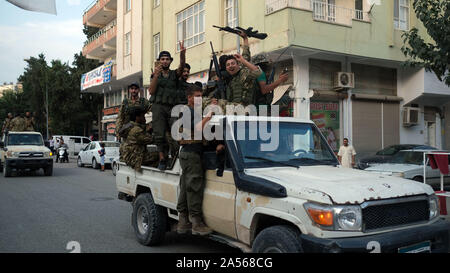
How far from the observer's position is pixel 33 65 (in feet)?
157

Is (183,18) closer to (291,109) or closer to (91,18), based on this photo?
(291,109)

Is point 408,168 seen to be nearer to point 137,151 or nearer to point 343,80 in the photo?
point 343,80

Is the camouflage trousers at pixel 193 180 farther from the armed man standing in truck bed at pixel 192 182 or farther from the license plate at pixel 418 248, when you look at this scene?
the license plate at pixel 418 248

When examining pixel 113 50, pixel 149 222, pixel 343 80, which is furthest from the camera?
pixel 113 50

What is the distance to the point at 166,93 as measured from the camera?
6227mm

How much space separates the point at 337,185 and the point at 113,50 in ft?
115

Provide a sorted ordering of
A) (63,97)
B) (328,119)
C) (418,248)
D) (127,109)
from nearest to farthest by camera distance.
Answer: (418,248) < (127,109) < (328,119) < (63,97)

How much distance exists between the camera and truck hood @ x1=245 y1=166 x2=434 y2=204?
3.36 meters

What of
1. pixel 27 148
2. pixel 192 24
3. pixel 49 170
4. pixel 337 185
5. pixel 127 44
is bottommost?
pixel 49 170

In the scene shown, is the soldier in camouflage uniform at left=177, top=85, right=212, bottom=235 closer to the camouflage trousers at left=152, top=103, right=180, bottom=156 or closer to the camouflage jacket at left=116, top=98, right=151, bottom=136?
the camouflage trousers at left=152, top=103, right=180, bottom=156

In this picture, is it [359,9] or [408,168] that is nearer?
[408,168]

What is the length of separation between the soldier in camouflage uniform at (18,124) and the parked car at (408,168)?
48.5 feet

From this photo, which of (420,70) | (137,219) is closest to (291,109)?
(420,70)

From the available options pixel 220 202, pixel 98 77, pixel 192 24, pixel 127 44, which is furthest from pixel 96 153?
pixel 220 202
